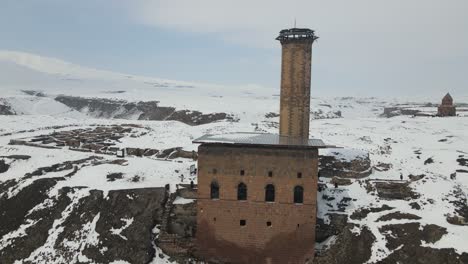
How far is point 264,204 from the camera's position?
30.0m

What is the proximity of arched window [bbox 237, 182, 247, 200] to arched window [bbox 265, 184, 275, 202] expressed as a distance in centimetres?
149

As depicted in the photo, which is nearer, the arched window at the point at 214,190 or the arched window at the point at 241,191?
the arched window at the point at 241,191

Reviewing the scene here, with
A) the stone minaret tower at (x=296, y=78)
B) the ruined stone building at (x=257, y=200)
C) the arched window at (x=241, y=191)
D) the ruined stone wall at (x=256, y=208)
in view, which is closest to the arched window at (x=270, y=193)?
the ruined stone building at (x=257, y=200)

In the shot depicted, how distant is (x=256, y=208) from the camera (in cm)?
3009

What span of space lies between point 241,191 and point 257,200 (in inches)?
51.9

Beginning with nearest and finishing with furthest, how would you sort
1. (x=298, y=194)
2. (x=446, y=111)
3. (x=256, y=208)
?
(x=298, y=194) < (x=256, y=208) < (x=446, y=111)

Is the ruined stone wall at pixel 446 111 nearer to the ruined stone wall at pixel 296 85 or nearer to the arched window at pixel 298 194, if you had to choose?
the ruined stone wall at pixel 296 85

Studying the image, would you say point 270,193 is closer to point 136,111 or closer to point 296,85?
point 296,85

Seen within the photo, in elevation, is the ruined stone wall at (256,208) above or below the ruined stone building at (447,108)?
below

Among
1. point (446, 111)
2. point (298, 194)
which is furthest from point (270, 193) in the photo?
point (446, 111)

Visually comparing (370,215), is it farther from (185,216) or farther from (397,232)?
(185,216)

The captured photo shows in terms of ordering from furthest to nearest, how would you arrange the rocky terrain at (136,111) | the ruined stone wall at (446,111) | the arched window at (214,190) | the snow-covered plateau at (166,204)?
the rocky terrain at (136,111) < the ruined stone wall at (446,111) < the arched window at (214,190) < the snow-covered plateau at (166,204)

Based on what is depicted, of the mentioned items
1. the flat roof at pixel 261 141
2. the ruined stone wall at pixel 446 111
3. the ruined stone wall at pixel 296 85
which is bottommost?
the flat roof at pixel 261 141

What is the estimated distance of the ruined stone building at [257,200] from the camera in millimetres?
29562
